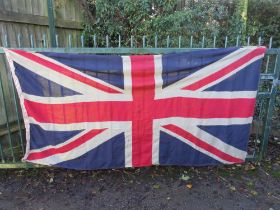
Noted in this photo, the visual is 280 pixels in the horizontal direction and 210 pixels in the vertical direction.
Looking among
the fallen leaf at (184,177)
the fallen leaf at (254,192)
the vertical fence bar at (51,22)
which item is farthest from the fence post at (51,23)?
the fallen leaf at (254,192)

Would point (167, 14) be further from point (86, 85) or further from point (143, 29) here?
point (86, 85)

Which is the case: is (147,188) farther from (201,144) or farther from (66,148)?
(66,148)

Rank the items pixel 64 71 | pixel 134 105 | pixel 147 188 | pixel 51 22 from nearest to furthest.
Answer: pixel 64 71 < pixel 134 105 < pixel 147 188 < pixel 51 22

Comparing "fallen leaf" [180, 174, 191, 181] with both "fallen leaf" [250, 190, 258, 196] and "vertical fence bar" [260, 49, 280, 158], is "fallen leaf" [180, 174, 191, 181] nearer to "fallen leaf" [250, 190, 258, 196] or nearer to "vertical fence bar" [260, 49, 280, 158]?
"fallen leaf" [250, 190, 258, 196]

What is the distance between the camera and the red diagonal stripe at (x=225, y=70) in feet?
9.45

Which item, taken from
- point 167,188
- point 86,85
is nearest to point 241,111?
point 167,188

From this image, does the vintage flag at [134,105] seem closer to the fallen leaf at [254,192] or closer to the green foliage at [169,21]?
the fallen leaf at [254,192]

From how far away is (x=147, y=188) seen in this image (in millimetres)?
3031

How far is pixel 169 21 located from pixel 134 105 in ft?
7.32

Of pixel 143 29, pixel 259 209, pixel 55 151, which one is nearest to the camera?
pixel 259 209

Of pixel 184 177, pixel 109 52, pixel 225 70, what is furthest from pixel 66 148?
pixel 225 70

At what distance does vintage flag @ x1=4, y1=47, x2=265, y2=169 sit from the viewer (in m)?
2.78

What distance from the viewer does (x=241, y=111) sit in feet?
9.91

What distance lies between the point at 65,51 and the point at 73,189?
1.63 metres
